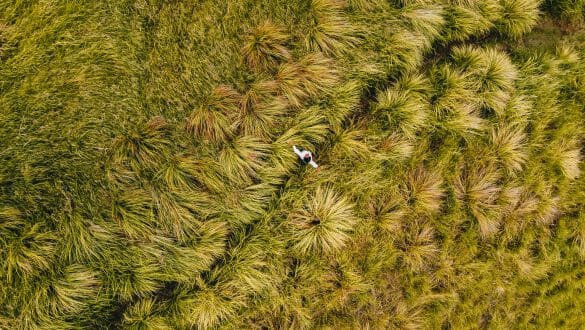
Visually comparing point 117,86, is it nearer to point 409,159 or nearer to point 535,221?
point 409,159

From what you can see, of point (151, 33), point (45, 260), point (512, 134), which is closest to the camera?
point (45, 260)

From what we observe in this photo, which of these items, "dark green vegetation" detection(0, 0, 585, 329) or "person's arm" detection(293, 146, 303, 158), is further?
"person's arm" detection(293, 146, 303, 158)

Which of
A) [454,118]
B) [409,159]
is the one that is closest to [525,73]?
[454,118]

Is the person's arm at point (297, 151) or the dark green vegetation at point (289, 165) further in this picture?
the person's arm at point (297, 151)

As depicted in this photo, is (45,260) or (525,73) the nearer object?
(45,260)

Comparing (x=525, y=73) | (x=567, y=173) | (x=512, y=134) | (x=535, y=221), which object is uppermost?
(x=525, y=73)

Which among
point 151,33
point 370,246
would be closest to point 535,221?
point 370,246

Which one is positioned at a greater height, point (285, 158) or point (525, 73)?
point (525, 73)

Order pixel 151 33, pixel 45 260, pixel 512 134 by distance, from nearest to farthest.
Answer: pixel 45 260, pixel 151 33, pixel 512 134
